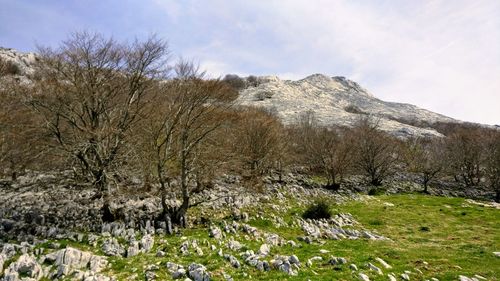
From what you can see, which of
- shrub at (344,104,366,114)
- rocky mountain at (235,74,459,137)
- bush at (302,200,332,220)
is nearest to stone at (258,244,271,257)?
bush at (302,200,332,220)

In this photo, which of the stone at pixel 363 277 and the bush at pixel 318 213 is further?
the bush at pixel 318 213

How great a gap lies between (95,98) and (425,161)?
52126mm

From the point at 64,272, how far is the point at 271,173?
3194cm

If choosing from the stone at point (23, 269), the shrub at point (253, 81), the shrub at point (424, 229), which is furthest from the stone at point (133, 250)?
the shrub at point (253, 81)

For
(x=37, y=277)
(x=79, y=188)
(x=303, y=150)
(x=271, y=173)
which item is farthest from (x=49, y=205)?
(x=303, y=150)

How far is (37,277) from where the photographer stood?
1084 cm

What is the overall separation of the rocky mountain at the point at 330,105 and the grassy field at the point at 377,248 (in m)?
56.7

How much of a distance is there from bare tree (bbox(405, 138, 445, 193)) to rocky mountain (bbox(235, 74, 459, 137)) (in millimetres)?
21284

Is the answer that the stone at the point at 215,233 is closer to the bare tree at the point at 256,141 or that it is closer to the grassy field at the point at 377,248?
the grassy field at the point at 377,248

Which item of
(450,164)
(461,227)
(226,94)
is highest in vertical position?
(226,94)

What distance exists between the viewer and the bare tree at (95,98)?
17.0 meters

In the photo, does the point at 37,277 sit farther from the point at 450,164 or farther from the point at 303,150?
the point at 450,164

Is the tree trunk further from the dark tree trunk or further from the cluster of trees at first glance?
the dark tree trunk

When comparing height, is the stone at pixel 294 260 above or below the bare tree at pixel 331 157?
below
